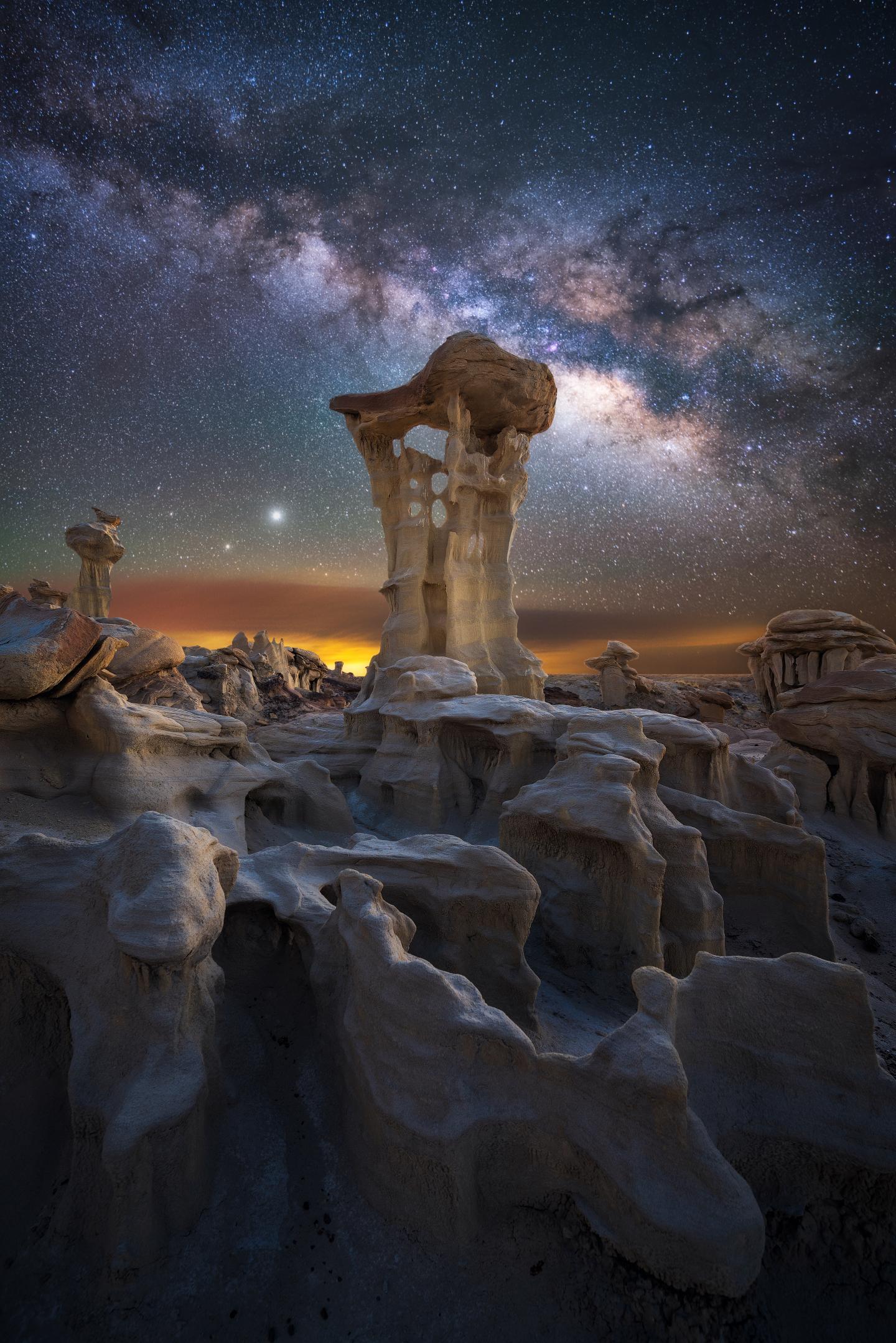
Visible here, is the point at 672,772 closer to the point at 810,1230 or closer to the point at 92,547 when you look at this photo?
the point at 810,1230

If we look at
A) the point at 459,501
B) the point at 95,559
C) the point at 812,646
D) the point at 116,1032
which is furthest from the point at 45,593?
the point at 812,646

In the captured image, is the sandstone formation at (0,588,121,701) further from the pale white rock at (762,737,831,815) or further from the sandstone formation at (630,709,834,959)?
the pale white rock at (762,737,831,815)

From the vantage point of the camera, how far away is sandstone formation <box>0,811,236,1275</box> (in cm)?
337

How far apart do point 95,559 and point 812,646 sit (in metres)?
31.2

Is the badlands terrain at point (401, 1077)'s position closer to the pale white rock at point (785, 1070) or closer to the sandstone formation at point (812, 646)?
the pale white rock at point (785, 1070)

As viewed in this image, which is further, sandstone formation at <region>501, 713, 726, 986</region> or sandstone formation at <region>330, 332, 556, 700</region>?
sandstone formation at <region>330, 332, 556, 700</region>

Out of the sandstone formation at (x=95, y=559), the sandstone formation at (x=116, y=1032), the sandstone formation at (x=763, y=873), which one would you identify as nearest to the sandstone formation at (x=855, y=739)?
Answer: the sandstone formation at (x=763, y=873)

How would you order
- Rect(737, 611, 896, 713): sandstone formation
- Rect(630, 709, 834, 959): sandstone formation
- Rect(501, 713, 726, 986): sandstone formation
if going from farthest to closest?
1. Rect(737, 611, 896, 713): sandstone formation
2. Rect(630, 709, 834, 959): sandstone formation
3. Rect(501, 713, 726, 986): sandstone formation

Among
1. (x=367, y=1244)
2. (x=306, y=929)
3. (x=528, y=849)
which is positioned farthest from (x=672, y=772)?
(x=367, y=1244)

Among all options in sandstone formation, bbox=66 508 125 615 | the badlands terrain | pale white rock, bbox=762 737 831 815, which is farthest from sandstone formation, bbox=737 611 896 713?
sandstone formation, bbox=66 508 125 615

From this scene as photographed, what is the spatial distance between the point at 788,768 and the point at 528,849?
10890 millimetres

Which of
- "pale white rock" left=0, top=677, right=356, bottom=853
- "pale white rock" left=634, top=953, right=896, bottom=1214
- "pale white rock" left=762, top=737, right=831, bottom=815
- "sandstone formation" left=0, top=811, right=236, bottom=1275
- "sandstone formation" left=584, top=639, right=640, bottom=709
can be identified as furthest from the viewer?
"sandstone formation" left=584, top=639, right=640, bottom=709

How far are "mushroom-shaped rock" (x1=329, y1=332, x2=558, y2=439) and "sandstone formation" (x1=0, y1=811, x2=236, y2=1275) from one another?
620 inches

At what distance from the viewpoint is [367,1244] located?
348 cm
